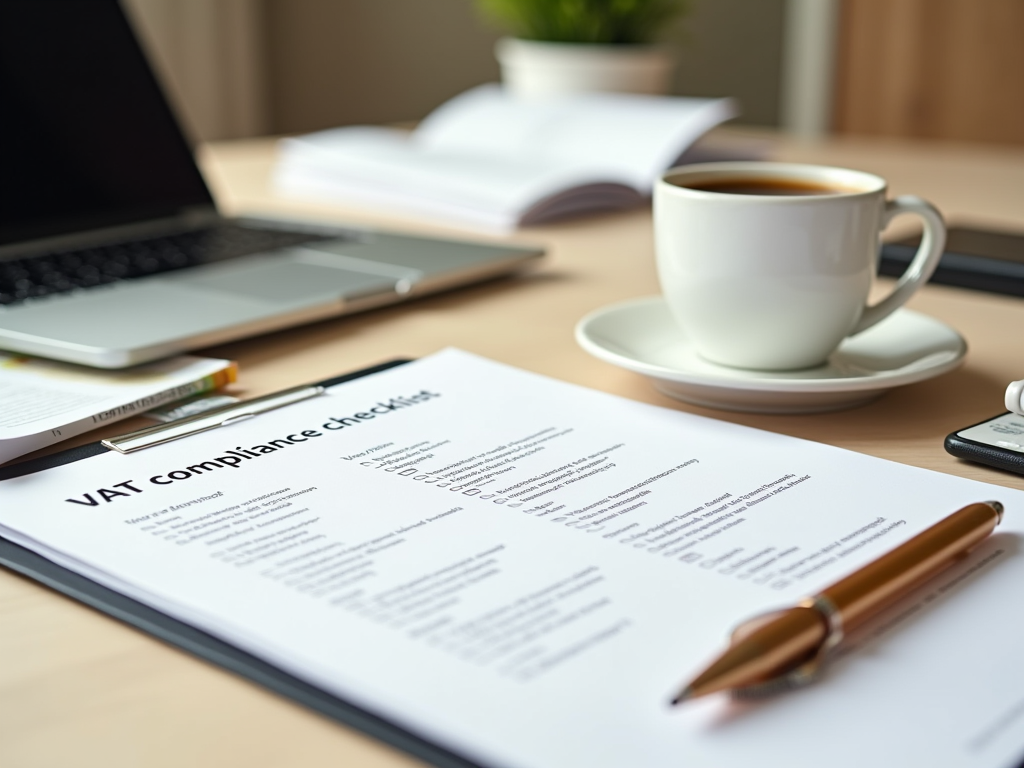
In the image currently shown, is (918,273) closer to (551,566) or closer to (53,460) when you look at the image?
(551,566)

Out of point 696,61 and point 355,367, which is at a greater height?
point 696,61

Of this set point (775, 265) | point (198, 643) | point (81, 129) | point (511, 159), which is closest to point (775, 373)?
point (775, 265)

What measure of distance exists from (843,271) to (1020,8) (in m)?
1.94

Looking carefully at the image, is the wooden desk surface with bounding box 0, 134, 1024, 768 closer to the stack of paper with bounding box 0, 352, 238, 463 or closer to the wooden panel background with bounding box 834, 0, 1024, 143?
the stack of paper with bounding box 0, 352, 238, 463

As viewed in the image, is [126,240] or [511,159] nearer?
[126,240]

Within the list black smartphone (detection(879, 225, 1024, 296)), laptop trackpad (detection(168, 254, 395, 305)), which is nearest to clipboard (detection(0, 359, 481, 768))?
laptop trackpad (detection(168, 254, 395, 305))

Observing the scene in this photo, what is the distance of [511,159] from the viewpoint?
123 cm

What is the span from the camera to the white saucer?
0.53m

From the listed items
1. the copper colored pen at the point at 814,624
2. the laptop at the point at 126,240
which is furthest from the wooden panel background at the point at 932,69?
the copper colored pen at the point at 814,624

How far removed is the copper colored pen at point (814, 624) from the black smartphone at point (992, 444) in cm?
11

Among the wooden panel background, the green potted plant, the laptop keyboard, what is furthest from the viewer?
the wooden panel background

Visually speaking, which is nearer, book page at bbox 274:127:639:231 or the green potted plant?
book page at bbox 274:127:639:231

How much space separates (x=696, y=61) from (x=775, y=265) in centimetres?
226

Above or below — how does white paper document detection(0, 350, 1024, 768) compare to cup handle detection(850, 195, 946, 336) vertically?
below
